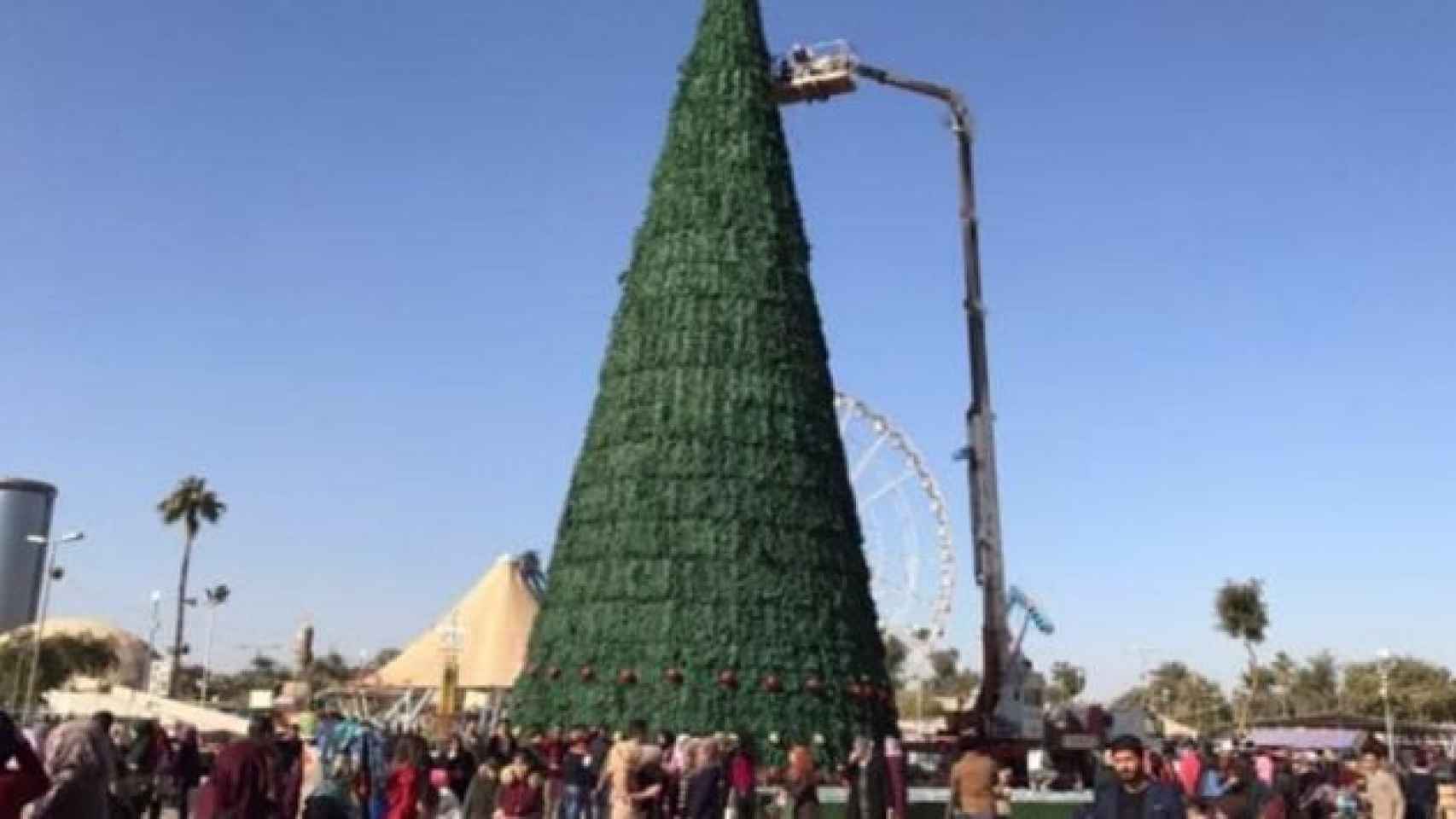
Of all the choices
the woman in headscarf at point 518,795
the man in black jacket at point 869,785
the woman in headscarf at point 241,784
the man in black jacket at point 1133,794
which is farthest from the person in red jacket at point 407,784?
the man in black jacket at point 1133,794

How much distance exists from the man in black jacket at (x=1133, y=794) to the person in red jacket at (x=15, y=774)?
5117mm

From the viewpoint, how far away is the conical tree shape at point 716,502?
2088 centimetres

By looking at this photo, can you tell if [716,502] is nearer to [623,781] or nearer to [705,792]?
[705,792]

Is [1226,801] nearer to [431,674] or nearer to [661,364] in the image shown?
[661,364]

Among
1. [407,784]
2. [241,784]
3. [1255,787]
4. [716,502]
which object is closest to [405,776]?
[407,784]

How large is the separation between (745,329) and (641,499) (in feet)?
10.6

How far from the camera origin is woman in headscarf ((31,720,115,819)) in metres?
7.12

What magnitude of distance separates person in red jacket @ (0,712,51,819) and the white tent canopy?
33417 mm

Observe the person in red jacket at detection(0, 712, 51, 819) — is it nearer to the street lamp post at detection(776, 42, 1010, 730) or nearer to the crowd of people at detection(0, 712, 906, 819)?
the crowd of people at detection(0, 712, 906, 819)

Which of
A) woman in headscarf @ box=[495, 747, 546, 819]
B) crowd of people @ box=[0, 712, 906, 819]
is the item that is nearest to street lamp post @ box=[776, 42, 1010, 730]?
crowd of people @ box=[0, 712, 906, 819]

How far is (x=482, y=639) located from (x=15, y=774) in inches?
1395

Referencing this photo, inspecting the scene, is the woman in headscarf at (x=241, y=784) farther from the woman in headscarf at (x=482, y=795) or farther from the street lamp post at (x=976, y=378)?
the street lamp post at (x=976, y=378)

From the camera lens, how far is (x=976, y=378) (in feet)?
102

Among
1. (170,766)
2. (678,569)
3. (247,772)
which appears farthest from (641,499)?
(247,772)
